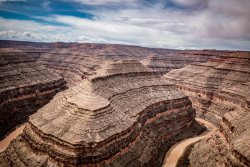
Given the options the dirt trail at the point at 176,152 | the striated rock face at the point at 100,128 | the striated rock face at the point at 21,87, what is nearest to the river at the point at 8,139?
the striated rock face at the point at 21,87

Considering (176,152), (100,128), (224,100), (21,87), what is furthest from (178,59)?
(100,128)

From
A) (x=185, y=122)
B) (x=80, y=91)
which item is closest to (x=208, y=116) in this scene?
(x=185, y=122)

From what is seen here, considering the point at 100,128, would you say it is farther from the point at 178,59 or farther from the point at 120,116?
the point at 178,59

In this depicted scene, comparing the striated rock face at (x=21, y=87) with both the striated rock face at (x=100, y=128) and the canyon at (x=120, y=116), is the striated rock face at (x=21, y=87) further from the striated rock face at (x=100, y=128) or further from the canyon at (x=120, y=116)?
the striated rock face at (x=100, y=128)

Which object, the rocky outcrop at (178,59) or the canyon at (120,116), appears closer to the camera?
the canyon at (120,116)

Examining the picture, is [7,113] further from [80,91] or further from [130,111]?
[130,111]

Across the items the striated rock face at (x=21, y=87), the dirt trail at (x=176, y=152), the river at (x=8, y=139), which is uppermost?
the striated rock face at (x=21, y=87)

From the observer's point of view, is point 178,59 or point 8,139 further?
point 178,59

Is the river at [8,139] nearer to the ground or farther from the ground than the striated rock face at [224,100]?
nearer to the ground

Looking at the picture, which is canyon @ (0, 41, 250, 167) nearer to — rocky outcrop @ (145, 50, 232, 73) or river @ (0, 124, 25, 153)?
river @ (0, 124, 25, 153)
